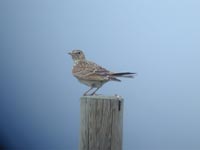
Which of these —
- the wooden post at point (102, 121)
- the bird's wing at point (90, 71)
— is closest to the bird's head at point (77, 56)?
the bird's wing at point (90, 71)

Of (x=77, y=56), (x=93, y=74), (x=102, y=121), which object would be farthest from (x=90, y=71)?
(x=102, y=121)

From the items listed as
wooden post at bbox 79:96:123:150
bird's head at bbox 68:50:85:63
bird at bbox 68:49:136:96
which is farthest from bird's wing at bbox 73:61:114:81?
wooden post at bbox 79:96:123:150

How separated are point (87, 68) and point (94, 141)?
0.70 metres

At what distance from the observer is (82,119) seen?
2184 millimetres

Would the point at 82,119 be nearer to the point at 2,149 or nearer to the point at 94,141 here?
the point at 94,141

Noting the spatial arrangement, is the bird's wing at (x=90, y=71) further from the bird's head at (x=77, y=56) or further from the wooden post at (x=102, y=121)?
the wooden post at (x=102, y=121)

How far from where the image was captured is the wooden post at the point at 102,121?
214cm

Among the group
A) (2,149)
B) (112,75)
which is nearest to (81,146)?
(112,75)

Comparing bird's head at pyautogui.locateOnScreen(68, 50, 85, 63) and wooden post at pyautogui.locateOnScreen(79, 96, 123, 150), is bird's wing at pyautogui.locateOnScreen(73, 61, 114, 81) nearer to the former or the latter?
bird's head at pyautogui.locateOnScreen(68, 50, 85, 63)

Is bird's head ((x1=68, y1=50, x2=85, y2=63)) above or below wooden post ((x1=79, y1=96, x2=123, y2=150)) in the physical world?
above

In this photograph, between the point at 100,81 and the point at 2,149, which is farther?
the point at 2,149

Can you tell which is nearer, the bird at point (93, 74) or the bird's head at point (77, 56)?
the bird at point (93, 74)

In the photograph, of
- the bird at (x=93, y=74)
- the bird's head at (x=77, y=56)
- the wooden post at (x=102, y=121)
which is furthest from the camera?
the bird's head at (x=77, y=56)

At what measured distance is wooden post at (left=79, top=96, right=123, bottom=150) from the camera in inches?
84.4
